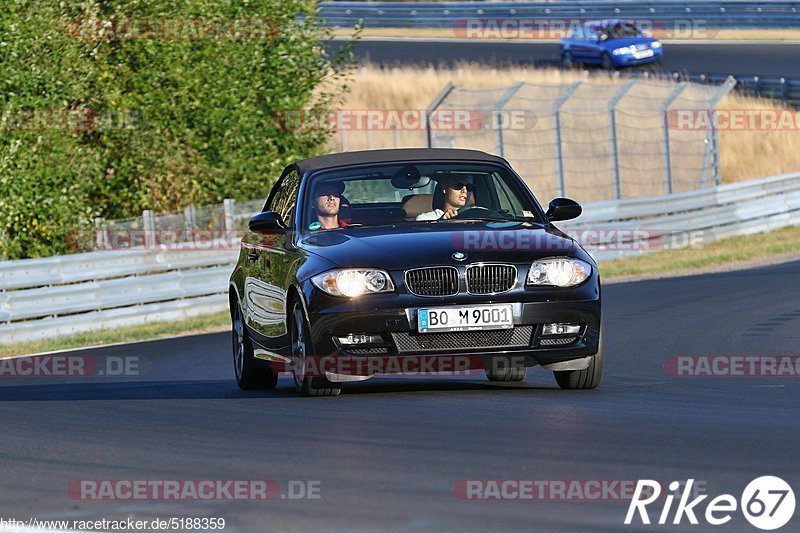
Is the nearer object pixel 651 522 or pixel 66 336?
pixel 651 522

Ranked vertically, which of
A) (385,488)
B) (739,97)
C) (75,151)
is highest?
(385,488)

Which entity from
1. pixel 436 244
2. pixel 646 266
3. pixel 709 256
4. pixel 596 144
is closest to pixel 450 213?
pixel 436 244

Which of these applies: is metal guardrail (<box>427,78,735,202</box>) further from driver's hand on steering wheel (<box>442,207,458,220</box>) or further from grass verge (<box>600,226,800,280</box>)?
driver's hand on steering wheel (<box>442,207,458,220</box>)

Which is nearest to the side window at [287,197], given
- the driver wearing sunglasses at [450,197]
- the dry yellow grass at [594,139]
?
the driver wearing sunglasses at [450,197]

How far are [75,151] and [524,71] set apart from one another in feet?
72.4

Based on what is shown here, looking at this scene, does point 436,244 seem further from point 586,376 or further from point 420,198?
point 586,376

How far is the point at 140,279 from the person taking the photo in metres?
20.0

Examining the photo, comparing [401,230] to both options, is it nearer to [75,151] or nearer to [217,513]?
[217,513]

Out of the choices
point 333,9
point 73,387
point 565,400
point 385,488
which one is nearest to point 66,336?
point 73,387

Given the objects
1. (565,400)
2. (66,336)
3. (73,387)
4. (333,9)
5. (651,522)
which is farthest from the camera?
(333,9)

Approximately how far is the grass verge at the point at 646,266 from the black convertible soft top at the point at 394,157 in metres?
8.17

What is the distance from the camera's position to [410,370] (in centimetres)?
878

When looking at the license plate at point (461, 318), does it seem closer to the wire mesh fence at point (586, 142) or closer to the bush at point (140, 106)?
the bush at point (140, 106)

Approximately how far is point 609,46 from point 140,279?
25.6 metres
